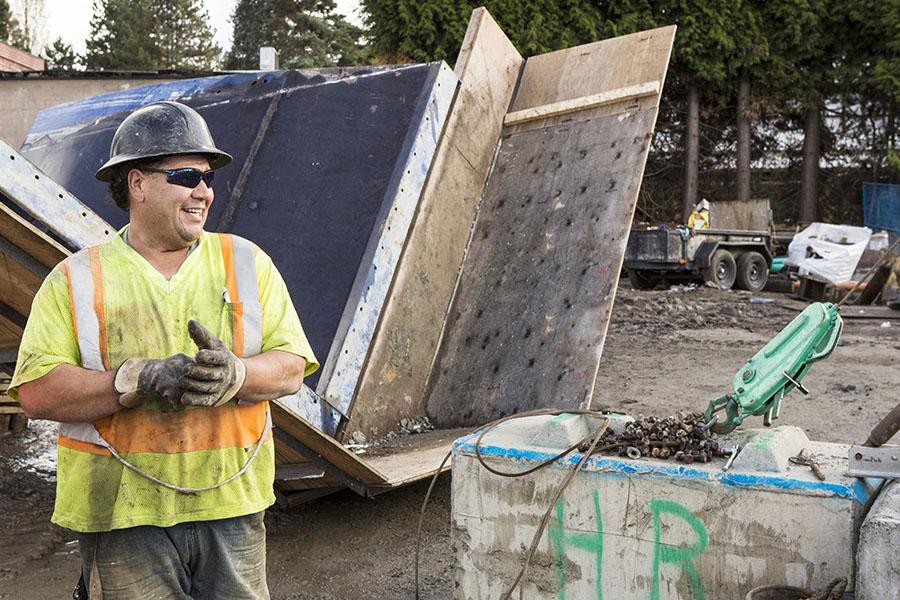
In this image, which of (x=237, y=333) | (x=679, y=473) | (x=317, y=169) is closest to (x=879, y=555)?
(x=679, y=473)

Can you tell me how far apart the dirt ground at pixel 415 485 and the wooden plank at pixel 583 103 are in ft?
8.21

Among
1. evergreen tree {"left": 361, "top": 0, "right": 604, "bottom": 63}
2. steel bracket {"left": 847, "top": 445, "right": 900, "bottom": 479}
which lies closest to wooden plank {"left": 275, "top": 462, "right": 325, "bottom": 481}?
steel bracket {"left": 847, "top": 445, "right": 900, "bottom": 479}

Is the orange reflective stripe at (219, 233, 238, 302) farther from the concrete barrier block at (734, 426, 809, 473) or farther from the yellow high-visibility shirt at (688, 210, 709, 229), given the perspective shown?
the yellow high-visibility shirt at (688, 210, 709, 229)

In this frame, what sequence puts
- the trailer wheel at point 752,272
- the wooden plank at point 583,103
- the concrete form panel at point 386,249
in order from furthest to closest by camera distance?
the trailer wheel at point 752,272 < the wooden plank at point 583,103 < the concrete form panel at point 386,249

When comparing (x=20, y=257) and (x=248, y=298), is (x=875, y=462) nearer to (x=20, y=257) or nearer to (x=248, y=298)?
(x=248, y=298)

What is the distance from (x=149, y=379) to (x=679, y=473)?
1.70 m

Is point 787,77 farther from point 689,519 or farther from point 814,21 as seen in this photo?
point 689,519

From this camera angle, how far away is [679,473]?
258 cm

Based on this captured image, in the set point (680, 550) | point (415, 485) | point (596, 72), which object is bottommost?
point (415, 485)

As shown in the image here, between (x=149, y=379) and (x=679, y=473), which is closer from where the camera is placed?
(x=149, y=379)

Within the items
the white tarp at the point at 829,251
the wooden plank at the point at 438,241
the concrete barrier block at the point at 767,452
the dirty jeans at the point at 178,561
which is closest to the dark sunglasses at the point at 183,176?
the dirty jeans at the point at 178,561

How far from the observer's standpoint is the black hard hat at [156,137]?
1964 millimetres

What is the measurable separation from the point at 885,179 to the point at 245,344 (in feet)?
71.1

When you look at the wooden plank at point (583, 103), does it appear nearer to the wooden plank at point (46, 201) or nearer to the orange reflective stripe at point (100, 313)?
the wooden plank at point (46, 201)
